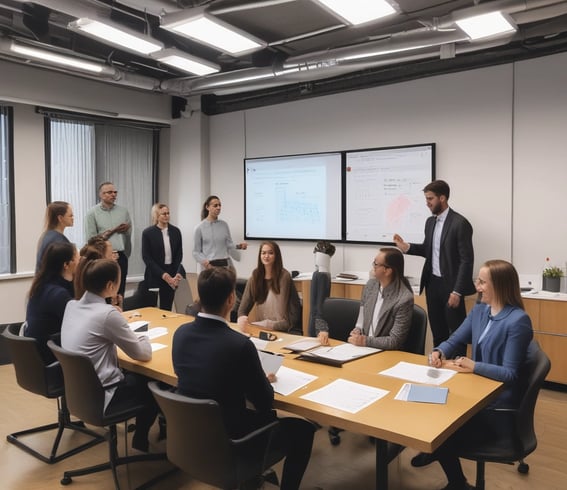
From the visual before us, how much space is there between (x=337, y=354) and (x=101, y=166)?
16.4ft

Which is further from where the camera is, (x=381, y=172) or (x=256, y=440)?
(x=381, y=172)

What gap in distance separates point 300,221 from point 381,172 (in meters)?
1.21

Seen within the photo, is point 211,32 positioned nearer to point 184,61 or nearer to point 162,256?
point 184,61

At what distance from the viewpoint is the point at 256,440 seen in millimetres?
2041

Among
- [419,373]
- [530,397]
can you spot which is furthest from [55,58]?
[530,397]

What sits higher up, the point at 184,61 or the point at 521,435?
the point at 184,61

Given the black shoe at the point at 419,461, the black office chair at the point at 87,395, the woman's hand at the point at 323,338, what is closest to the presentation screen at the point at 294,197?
the woman's hand at the point at 323,338

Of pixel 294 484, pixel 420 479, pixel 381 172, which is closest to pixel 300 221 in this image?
pixel 381 172

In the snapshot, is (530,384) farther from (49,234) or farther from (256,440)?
(49,234)

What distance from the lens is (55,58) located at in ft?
16.1

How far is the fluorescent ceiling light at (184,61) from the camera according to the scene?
4.75m

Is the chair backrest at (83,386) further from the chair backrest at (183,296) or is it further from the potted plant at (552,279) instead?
the chair backrest at (183,296)

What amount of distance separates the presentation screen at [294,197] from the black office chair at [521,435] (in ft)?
12.2

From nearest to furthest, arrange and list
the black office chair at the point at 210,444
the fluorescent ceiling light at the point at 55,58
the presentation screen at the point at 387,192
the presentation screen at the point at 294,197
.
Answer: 1. the black office chair at the point at 210,444
2. the fluorescent ceiling light at the point at 55,58
3. the presentation screen at the point at 387,192
4. the presentation screen at the point at 294,197
